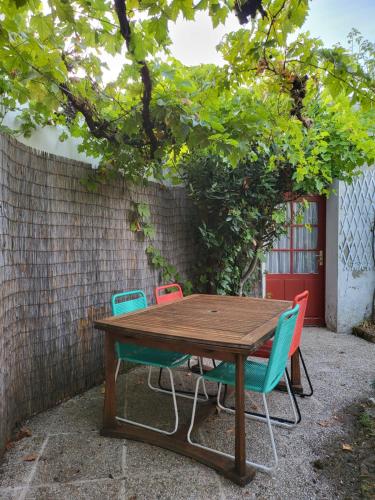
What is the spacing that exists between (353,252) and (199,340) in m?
3.87

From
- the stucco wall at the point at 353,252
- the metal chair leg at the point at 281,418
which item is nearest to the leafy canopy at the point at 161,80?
the stucco wall at the point at 353,252

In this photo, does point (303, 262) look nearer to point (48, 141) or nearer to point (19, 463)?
point (48, 141)

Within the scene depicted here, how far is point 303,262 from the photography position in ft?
17.9

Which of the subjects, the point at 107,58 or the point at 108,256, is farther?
the point at 108,256

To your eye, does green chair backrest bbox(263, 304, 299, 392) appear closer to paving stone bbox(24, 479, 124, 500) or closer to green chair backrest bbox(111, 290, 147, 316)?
paving stone bbox(24, 479, 124, 500)

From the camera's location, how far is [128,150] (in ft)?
10.3

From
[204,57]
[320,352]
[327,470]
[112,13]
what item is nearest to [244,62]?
[112,13]

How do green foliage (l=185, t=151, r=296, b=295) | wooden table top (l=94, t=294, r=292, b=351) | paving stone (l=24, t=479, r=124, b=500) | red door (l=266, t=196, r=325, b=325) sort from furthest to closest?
1. red door (l=266, t=196, r=325, b=325)
2. green foliage (l=185, t=151, r=296, b=295)
3. wooden table top (l=94, t=294, r=292, b=351)
4. paving stone (l=24, t=479, r=124, b=500)

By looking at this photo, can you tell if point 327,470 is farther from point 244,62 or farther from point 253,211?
point 253,211

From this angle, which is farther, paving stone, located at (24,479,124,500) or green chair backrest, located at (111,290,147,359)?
green chair backrest, located at (111,290,147,359)

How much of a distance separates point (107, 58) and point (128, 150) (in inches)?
28.2

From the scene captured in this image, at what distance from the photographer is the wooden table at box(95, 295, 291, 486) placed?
1884 millimetres

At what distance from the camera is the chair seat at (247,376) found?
205cm

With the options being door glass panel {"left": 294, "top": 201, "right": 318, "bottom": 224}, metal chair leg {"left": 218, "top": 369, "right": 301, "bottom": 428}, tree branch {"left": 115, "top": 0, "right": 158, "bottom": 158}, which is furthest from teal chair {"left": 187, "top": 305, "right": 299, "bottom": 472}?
door glass panel {"left": 294, "top": 201, "right": 318, "bottom": 224}
